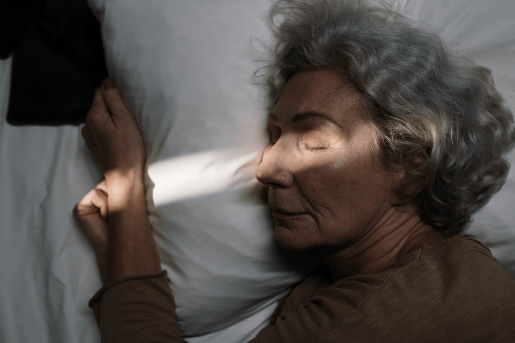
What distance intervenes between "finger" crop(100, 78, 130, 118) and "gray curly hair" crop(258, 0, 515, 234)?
0.43m

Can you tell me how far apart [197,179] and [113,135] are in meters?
0.29

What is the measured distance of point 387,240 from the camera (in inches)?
35.3

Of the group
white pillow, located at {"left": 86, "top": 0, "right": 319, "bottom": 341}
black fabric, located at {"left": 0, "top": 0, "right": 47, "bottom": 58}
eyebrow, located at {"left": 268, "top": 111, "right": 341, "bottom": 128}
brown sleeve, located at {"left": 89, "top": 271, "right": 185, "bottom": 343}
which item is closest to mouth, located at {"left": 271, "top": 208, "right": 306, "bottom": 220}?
white pillow, located at {"left": 86, "top": 0, "right": 319, "bottom": 341}

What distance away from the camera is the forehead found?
79 cm

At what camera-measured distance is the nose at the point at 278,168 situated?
0.84 metres

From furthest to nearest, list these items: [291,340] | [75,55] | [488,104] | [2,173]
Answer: [75,55]
[2,173]
[488,104]
[291,340]

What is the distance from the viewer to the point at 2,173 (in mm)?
1068

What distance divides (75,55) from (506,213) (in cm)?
140

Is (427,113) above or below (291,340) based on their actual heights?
above

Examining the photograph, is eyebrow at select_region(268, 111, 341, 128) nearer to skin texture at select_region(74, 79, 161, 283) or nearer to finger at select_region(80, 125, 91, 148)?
skin texture at select_region(74, 79, 161, 283)

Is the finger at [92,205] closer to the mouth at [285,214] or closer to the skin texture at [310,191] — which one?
the skin texture at [310,191]

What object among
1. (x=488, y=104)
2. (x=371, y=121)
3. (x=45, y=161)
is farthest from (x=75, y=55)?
(x=488, y=104)

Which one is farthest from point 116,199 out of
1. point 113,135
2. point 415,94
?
point 415,94

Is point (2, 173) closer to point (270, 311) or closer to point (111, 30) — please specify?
point (111, 30)
